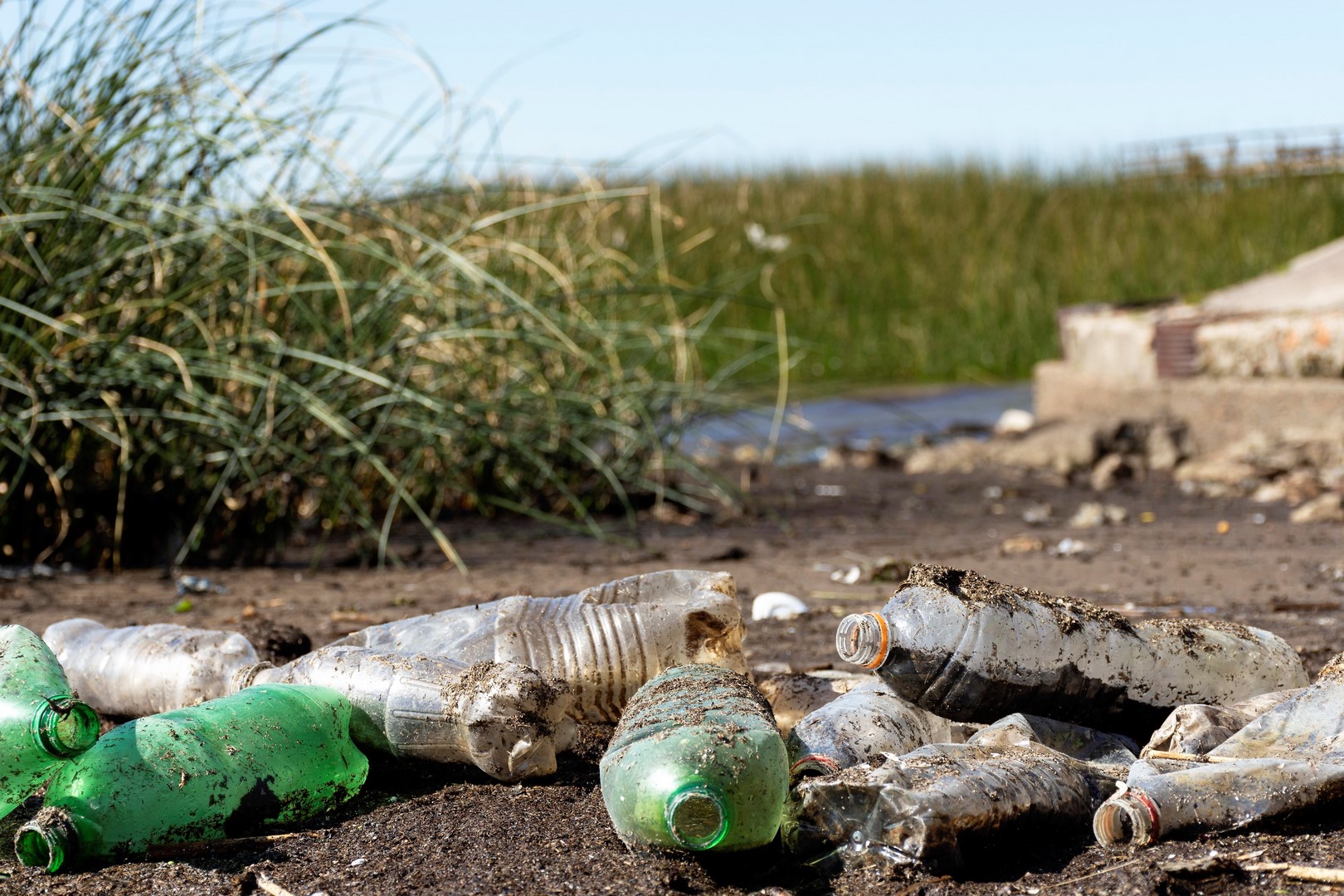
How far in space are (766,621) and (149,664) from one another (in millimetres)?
1362

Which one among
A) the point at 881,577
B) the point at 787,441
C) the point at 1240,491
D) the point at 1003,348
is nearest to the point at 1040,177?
the point at 1003,348

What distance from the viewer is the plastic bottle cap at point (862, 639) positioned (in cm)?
177

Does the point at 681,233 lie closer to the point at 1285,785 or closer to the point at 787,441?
A: the point at 787,441

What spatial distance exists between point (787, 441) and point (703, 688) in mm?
6273

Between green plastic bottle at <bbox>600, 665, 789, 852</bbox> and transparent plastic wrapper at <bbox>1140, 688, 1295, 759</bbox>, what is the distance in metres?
0.61

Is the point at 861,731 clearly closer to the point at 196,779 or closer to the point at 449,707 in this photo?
the point at 449,707

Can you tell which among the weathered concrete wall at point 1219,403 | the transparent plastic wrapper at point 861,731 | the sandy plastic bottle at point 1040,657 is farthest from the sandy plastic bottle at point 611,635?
the weathered concrete wall at point 1219,403

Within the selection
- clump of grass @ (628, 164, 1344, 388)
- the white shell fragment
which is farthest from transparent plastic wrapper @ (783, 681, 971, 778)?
clump of grass @ (628, 164, 1344, 388)

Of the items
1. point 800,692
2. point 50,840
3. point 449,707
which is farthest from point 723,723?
point 50,840

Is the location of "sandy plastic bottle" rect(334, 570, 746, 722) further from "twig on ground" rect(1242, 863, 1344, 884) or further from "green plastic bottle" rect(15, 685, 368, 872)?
"twig on ground" rect(1242, 863, 1344, 884)

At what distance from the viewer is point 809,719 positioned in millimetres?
1924

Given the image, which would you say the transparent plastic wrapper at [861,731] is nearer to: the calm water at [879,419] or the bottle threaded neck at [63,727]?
the bottle threaded neck at [63,727]

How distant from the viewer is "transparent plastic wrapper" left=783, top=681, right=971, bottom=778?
71.1 inches

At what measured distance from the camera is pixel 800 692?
2.17 m
